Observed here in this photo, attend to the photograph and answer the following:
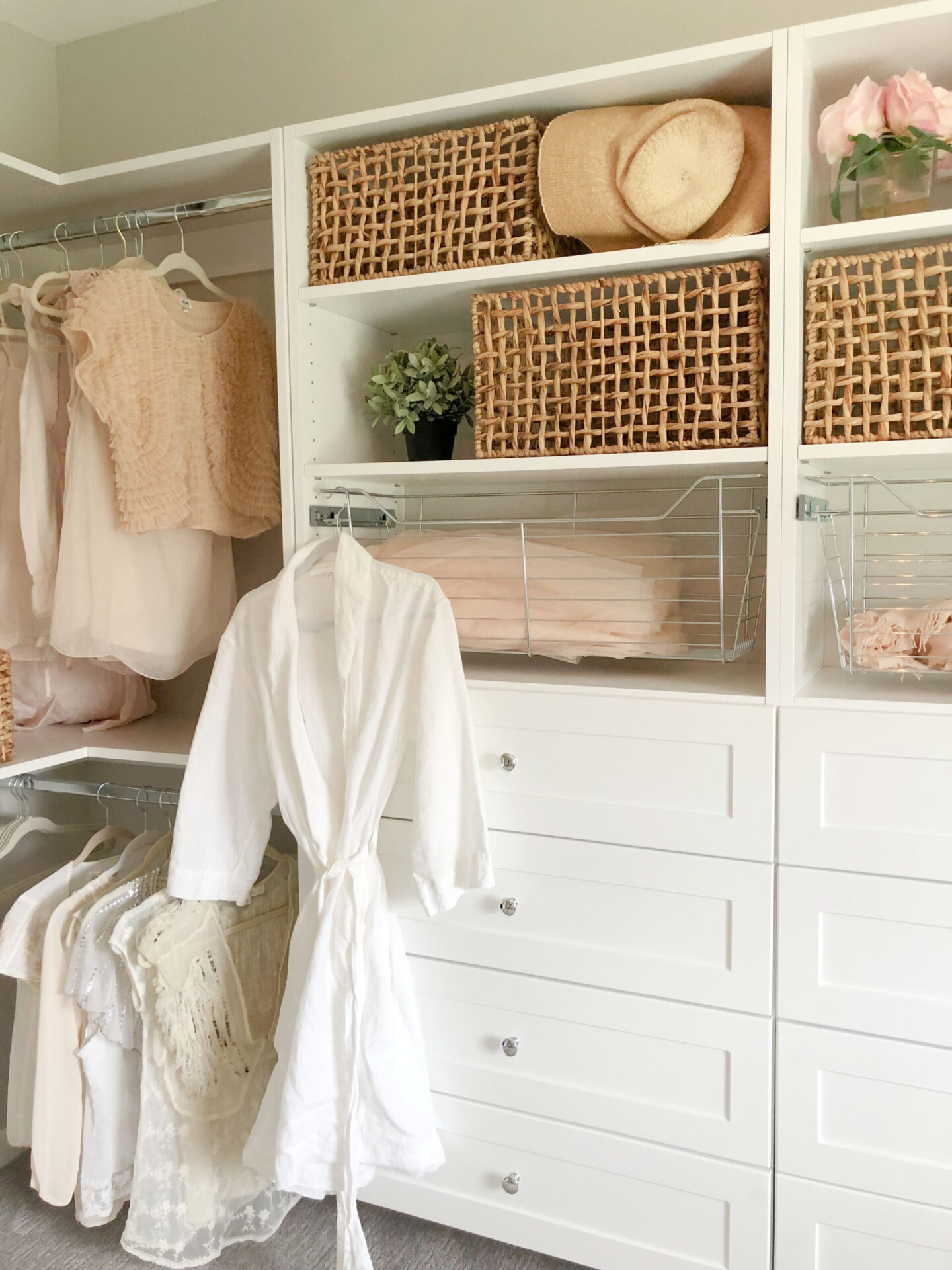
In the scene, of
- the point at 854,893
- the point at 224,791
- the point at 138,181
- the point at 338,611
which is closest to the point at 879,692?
the point at 854,893

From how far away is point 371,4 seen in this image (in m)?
1.95

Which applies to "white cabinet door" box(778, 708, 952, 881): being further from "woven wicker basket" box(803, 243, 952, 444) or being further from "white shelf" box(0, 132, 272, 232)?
"white shelf" box(0, 132, 272, 232)

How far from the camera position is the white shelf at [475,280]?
1335 millimetres

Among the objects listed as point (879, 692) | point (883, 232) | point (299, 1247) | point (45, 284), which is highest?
point (45, 284)

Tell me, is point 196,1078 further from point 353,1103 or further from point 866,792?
point 866,792

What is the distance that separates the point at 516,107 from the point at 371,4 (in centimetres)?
73

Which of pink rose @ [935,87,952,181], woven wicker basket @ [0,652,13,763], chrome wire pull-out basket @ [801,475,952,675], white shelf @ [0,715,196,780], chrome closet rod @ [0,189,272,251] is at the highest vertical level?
chrome closet rod @ [0,189,272,251]

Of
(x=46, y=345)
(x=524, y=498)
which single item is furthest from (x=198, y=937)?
(x=46, y=345)

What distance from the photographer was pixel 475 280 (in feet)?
4.83

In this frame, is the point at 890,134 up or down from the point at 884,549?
up

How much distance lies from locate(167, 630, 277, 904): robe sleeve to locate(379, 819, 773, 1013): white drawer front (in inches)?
8.9

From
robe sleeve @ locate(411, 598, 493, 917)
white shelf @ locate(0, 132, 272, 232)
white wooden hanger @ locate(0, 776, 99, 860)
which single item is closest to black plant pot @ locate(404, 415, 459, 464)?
robe sleeve @ locate(411, 598, 493, 917)

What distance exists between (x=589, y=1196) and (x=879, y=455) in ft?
3.88

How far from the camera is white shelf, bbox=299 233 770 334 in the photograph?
133 centimetres
